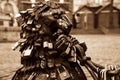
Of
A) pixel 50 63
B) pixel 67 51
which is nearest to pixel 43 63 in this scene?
pixel 50 63

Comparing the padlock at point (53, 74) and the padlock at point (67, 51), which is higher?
the padlock at point (67, 51)

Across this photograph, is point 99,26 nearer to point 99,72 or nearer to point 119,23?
point 119,23

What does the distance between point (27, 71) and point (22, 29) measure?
0.87ft

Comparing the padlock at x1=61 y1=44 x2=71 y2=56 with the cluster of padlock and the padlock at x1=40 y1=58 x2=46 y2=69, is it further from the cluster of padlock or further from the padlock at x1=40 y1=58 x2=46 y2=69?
the padlock at x1=40 y1=58 x2=46 y2=69

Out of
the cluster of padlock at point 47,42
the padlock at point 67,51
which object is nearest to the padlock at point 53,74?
the cluster of padlock at point 47,42

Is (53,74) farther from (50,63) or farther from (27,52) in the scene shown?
(27,52)

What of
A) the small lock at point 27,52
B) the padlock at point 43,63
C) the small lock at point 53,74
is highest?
the small lock at point 27,52

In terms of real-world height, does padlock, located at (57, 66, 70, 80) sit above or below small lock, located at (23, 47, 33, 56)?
below

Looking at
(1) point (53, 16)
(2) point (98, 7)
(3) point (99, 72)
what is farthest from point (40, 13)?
(2) point (98, 7)

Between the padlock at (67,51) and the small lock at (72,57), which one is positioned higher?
the padlock at (67,51)

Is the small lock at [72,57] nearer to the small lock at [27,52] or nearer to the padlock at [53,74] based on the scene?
the padlock at [53,74]

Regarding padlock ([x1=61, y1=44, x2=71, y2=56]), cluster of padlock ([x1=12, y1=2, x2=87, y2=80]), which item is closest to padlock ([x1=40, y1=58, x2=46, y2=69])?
cluster of padlock ([x1=12, y1=2, x2=87, y2=80])

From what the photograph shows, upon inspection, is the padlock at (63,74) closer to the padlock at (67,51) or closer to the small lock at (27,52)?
the padlock at (67,51)

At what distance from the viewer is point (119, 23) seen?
54.7 ft
